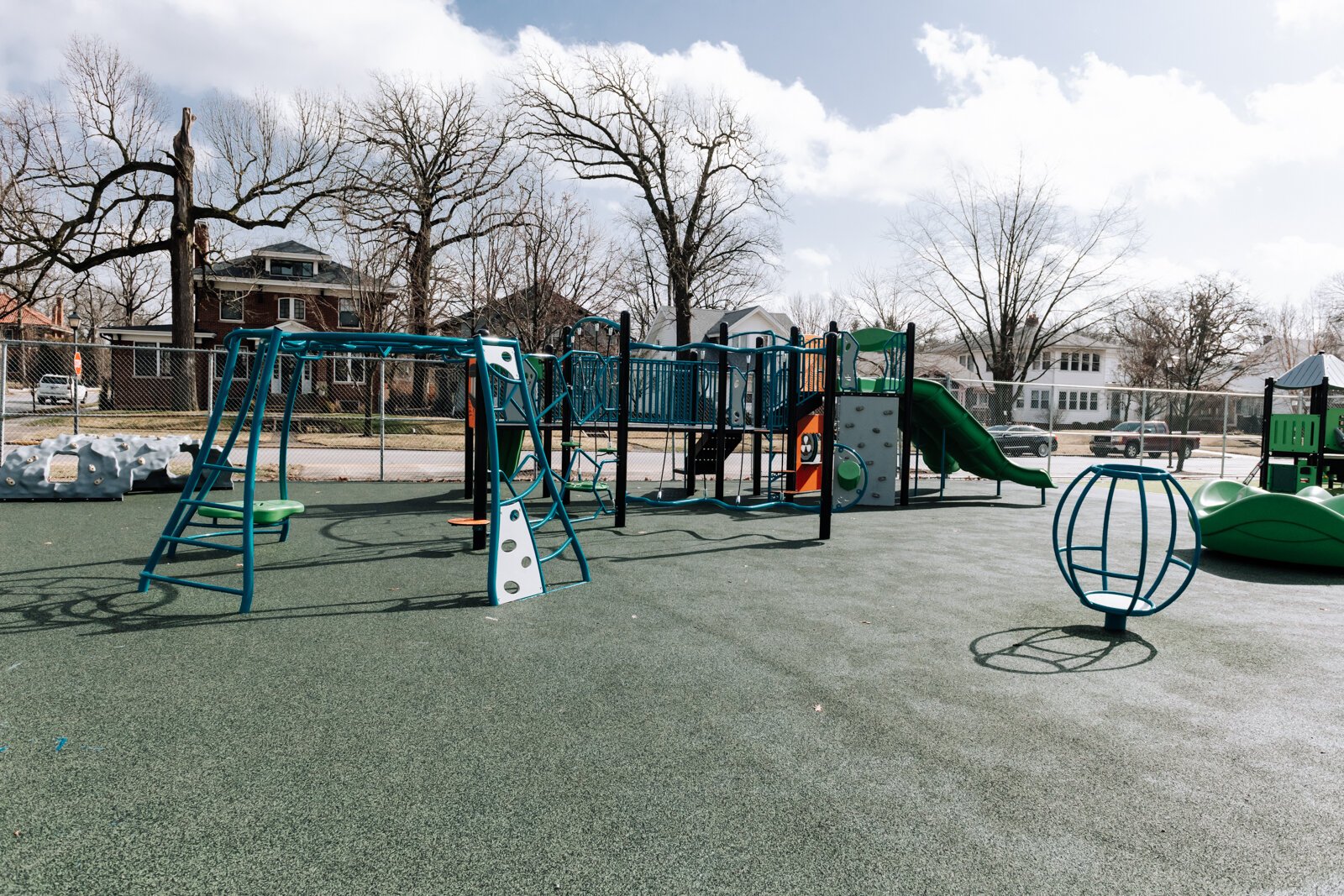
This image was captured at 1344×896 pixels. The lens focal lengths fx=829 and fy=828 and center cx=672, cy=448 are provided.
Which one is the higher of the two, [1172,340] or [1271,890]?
[1172,340]

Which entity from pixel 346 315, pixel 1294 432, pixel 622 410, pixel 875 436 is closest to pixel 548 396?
pixel 622 410

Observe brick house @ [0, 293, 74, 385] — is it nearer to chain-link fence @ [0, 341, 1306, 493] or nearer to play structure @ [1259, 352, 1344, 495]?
chain-link fence @ [0, 341, 1306, 493]

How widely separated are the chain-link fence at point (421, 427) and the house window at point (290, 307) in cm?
678

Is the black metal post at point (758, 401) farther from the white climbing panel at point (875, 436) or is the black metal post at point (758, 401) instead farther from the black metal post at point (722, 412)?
the white climbing panel at point (875, 436)

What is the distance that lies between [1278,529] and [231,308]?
41.7 m

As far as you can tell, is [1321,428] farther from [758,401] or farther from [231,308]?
[231,308]

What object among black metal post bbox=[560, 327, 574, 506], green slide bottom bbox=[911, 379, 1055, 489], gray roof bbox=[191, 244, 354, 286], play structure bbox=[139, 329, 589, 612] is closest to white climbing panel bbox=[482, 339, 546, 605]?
play structure bbox=[139, 329, 589, 612]

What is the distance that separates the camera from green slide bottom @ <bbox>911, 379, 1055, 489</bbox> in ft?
40.3

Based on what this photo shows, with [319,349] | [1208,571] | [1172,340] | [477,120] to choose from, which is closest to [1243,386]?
[1172,340]

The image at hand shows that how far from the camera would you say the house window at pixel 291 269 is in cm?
4159

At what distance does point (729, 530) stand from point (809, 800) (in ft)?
20.8

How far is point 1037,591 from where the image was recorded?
6445 millimetres

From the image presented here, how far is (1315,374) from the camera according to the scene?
47.0ft

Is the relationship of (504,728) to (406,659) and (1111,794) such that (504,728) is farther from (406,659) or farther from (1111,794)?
(1111,794)
